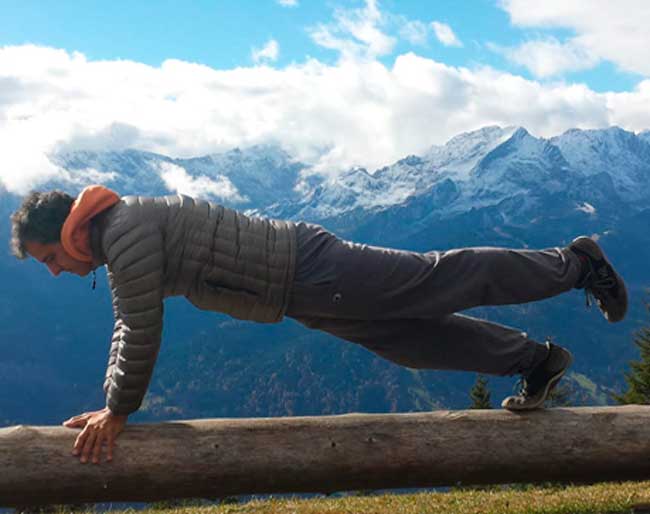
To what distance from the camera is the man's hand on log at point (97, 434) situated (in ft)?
24.5

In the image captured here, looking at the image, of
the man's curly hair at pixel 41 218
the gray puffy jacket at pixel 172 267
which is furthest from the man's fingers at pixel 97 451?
the man's curly hair at pixel 41 218

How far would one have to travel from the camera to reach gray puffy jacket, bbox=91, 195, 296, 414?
25.4ft

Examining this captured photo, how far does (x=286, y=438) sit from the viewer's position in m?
7.84

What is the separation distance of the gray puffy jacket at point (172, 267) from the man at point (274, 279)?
0.04 feet

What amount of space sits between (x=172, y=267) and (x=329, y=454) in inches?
101

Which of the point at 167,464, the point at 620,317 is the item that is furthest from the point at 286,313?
the point at 620,317

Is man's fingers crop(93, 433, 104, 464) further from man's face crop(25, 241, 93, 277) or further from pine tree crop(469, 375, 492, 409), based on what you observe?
pine tree crop(469, 375, 492, 409)

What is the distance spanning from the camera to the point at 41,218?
7961 millimetres

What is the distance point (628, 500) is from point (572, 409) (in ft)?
3.72

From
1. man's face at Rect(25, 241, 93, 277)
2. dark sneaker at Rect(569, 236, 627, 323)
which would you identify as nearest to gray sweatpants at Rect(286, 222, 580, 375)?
dark sneaker at Rect(569, 236, 627, 323)

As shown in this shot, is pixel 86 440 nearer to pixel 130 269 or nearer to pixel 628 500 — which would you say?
pixel 130 269

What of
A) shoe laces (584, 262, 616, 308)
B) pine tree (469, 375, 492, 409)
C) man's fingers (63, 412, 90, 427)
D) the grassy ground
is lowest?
pine tree (469, 375, 492, 409)

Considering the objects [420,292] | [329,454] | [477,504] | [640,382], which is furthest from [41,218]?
[640,382]

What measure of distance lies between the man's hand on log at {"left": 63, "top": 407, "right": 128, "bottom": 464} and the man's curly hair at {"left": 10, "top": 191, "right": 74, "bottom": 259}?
6.24 ft
